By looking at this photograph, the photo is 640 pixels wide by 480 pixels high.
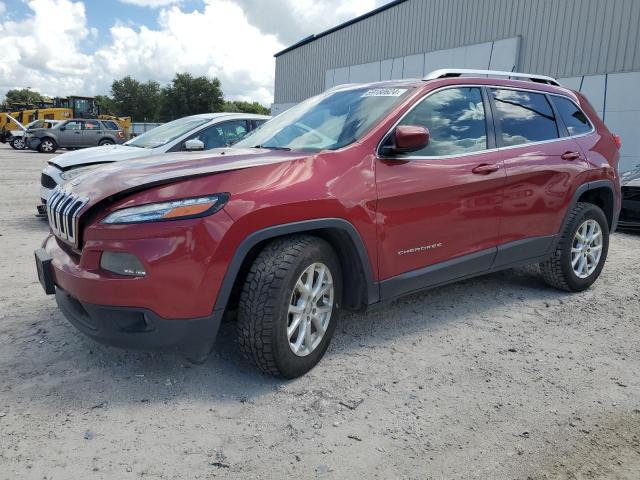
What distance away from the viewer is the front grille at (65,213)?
109 inches

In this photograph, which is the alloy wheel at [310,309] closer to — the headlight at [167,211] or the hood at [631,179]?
the headlight at [167,211]

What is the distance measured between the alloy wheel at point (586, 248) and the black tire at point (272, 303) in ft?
9.45

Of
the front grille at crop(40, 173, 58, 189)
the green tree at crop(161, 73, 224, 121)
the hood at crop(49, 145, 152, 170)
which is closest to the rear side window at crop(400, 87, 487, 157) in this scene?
the hood at crop(49, 145, 152, 170)

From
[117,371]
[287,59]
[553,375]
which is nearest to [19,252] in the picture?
[117,371]

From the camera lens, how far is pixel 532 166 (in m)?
4.14

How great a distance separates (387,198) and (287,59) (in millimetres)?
27186

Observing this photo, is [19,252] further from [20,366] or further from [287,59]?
[287,59]

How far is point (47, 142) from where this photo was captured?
25.0m

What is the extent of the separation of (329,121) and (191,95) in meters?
74.7

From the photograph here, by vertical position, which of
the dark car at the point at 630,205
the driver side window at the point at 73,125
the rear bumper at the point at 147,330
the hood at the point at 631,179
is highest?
the driver side window at the point at 73,125

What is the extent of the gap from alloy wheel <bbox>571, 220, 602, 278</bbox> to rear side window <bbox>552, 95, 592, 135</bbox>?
835mm

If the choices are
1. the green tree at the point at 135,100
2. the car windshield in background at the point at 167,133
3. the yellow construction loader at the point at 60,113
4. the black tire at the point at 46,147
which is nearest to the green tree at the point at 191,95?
the green tree at the point at 135,100

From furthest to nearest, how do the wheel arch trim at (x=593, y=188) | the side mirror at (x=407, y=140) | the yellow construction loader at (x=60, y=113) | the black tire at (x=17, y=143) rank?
the yellow construction loader at (x=60, y=113), the black tire at (x=17, y=143), the wheel arch trim at (x=593, y=188), the side mirror at (x=407, y=140)

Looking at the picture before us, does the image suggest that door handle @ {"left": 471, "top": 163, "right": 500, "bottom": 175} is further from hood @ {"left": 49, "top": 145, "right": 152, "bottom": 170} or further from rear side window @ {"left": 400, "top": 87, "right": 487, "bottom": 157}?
hood @ {"left": 49, "top": 145, "right": 152, "bottom": 170}
